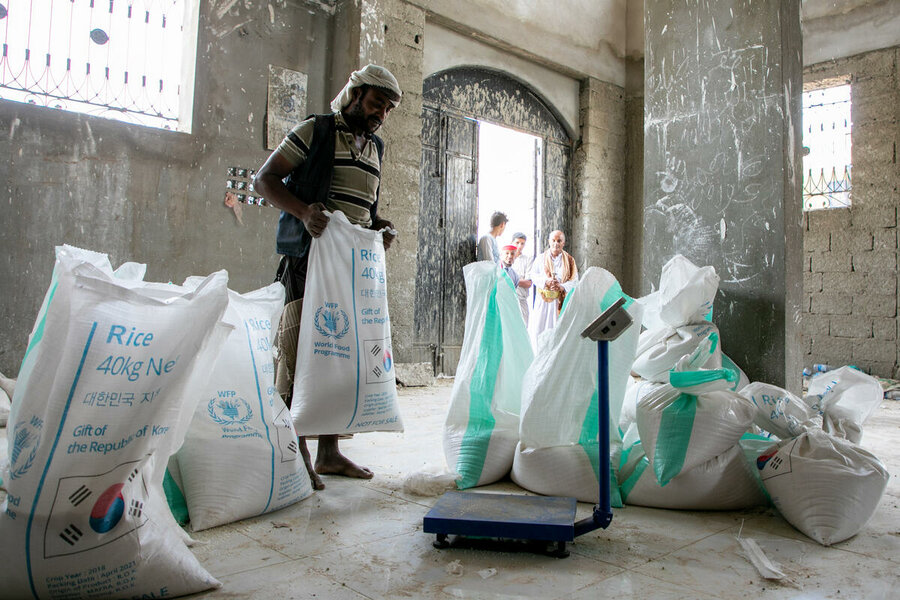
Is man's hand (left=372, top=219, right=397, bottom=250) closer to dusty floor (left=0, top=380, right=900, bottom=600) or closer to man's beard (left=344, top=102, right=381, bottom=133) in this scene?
man's beard (left=344, top=102, right=381, bottom=133)

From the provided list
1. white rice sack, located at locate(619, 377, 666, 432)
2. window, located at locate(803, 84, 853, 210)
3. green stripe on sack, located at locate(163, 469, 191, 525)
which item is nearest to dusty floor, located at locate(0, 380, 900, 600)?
green stripe on sack, located at locate(163, 469, 191, 525)

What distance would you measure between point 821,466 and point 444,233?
418 centimetres

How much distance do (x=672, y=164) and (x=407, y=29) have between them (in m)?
2.97

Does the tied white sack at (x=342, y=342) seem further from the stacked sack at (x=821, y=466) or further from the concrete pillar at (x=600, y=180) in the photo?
the concrete pillar at (x=600, y=180)

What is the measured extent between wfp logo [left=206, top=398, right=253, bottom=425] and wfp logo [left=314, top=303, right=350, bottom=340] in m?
0.35

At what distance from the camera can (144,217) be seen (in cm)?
374

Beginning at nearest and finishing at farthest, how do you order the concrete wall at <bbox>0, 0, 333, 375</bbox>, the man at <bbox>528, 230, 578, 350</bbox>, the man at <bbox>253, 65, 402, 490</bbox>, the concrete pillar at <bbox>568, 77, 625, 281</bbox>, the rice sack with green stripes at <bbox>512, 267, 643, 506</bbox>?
the rice sack with green stripes at <bbox>512, 267, 643, 506</bbox>, the man at <bbox>253, 65, 402, 490</bbox>, the concrete wall at <bbox>0, 0, 333, 375</bbox>, the man at <bbox>528, 230, 578, 350</bbox>, the concrete pillar at <bbox>568, 77, 625, 281</bbox>

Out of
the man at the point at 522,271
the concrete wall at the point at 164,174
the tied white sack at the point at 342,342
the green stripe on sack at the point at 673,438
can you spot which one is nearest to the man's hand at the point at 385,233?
the tied white sack at the point at 342,342

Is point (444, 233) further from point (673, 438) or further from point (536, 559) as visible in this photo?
point (536, 559)

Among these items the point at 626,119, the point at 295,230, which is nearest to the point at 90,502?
the point at 295,230

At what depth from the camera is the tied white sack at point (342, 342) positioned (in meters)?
1.85

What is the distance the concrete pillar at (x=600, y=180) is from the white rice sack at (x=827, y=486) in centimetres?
492

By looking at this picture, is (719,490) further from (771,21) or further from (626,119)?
(626,119)

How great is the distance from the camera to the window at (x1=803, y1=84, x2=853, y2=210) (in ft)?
18.7
